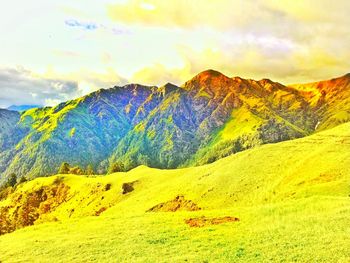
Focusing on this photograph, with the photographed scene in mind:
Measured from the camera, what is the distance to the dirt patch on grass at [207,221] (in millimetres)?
43531

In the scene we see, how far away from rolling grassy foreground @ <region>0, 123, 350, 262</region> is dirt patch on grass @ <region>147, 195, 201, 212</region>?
25cm

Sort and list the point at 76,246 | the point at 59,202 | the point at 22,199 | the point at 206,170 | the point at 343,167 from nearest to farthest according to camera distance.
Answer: the point at 76,246
the point at 343,167
the point at 206,170
the point at 59,202
the point at 22,199

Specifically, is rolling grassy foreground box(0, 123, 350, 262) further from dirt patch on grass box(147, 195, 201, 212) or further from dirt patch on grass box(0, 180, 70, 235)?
dirt patch on grass box(0, 180, 70, 235)

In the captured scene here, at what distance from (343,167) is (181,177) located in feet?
136

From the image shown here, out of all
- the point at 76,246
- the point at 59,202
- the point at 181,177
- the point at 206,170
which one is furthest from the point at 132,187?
the point at 76,246

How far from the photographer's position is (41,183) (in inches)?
6599

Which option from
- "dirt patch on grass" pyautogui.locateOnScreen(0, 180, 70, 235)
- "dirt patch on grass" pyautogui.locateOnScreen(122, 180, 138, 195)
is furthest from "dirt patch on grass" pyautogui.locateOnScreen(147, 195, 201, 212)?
"dirt patch on grass" pyautogui.locateOnScreen(0, 180, 70, 235)

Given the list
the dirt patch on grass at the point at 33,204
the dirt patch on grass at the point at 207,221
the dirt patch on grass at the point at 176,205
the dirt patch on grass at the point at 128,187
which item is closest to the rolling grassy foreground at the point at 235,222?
the dirt patch on grass at the point at 176,205

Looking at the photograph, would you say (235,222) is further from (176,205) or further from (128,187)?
(128,187)

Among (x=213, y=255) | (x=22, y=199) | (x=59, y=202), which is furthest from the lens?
(x=22, y=199)

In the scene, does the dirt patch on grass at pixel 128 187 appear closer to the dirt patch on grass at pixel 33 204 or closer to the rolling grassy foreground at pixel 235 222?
the rolling grassy foreground at pixel 235 222

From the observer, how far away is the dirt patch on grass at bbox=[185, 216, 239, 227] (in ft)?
143

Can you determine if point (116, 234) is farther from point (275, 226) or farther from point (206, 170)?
point (206, 170)

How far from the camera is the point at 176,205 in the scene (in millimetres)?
79125
